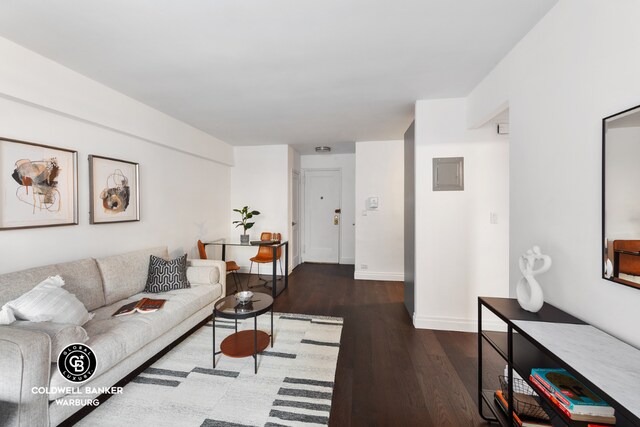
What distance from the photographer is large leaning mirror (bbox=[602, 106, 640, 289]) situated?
1.00 meters

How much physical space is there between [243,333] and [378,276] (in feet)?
9.34

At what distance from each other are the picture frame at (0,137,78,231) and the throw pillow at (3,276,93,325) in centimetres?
58

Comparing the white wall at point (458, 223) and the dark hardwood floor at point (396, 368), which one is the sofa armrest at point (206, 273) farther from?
the white wall at point (458, 223)

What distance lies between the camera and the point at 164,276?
2.70 m

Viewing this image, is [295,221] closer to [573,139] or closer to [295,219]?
[295,219]

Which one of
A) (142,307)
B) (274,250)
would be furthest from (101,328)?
(274,250)

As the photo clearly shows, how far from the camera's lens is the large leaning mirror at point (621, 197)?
3.28 feet

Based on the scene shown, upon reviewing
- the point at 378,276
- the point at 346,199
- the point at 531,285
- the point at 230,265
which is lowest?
the point at 378,276

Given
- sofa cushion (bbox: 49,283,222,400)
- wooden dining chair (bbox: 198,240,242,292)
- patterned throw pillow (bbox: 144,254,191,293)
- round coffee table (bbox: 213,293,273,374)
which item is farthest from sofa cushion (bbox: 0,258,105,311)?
wooden dining chair (bbox: 198,240,242,292)

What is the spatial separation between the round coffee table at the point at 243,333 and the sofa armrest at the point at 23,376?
3.11 feet

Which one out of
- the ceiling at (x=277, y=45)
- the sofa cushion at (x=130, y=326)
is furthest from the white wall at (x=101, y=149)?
the sofa cushion at (x=130, y=326)

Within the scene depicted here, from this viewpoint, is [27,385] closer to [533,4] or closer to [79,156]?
[79,156]

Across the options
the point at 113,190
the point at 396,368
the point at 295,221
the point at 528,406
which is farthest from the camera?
Result: the point at 295,221

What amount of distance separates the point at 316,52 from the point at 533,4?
1326mm
